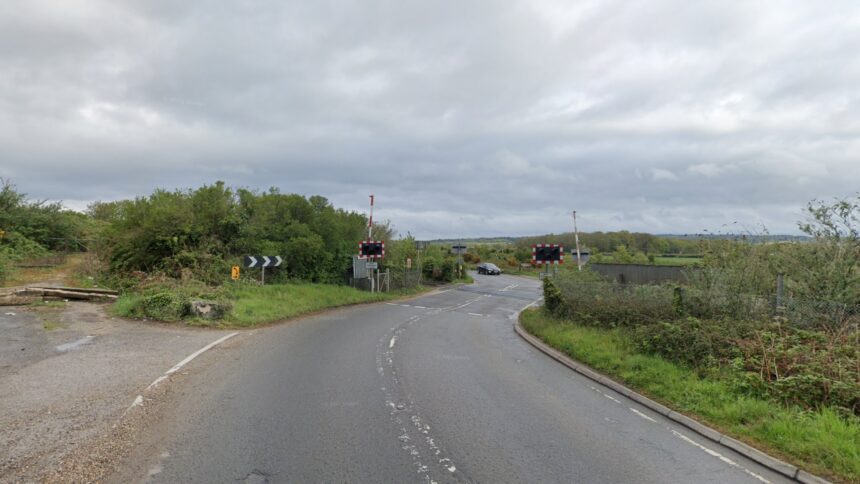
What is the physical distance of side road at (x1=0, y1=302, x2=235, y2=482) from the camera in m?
5.61

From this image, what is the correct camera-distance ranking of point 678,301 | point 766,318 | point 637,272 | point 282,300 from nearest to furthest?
point 766,318 → point 678,301 → point 282,300 → point 637,272

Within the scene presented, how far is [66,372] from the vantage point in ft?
29.0

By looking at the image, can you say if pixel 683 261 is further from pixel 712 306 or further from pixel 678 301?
pixel 712 306

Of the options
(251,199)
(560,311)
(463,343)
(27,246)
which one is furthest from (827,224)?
(27,246)

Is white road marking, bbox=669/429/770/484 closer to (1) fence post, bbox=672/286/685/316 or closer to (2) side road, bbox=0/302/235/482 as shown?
(1) fence post, bbox=672/286/685/316

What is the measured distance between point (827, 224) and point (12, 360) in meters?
17.3

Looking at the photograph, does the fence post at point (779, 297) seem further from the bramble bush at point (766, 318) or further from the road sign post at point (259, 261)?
the road sign post at point (259, 261)

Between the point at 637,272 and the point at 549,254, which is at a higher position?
the point at 549,254

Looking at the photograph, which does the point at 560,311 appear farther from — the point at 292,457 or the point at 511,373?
the point at 292,457

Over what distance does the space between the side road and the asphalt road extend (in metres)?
0.85

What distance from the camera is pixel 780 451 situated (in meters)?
5.86

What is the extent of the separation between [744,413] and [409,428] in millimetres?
4477

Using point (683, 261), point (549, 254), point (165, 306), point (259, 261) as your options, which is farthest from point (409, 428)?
point (259, 261)

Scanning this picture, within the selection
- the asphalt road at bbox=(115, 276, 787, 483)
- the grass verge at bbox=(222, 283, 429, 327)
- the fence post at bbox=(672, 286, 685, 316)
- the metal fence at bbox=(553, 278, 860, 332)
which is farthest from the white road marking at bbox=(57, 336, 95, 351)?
the fence post at bbox=(672, 286, 685, 316)
